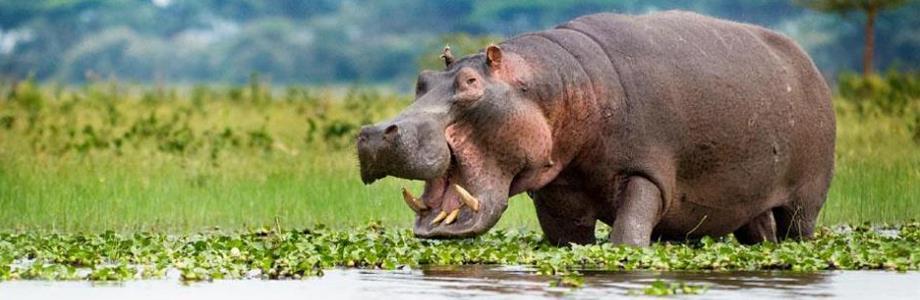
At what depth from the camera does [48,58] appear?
69.2 meters

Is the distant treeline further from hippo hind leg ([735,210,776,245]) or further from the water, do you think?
the water

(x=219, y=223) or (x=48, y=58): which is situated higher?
(x=48, y=58)

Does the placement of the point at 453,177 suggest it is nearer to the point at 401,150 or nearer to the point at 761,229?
the point at 401,150

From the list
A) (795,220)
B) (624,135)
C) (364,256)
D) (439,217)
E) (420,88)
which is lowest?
(364,256)

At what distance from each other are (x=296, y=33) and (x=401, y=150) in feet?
207

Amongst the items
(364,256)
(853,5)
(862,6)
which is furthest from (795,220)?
(862,6)

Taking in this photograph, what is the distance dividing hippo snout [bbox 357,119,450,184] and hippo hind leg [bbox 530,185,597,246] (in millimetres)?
1116

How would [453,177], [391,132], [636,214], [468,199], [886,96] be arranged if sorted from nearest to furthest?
[391,132] → [468,199] → [453,177] → [636,214] → [886,96]

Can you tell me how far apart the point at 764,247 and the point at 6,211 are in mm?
4454

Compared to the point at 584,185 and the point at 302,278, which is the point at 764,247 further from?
the point at 302,278

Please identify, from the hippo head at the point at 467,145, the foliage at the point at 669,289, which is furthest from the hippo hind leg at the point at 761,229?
the foliage at the point at 669,289

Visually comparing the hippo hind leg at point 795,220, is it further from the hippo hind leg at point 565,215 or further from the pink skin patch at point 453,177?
the pink skin patch at point 453,177

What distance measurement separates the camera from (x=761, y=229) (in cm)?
1052

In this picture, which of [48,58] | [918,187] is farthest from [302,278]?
[48,58]
